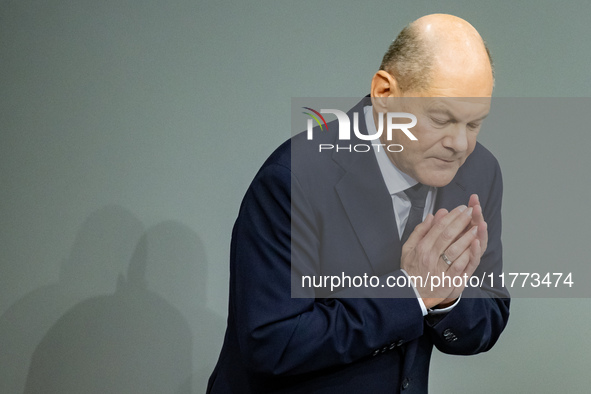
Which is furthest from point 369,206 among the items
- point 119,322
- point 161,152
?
point 119,322

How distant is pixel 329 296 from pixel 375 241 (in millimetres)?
122

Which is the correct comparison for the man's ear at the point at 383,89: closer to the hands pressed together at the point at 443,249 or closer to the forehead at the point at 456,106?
the forehead at the point at 456,106

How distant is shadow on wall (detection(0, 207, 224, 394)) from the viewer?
6.38 feet

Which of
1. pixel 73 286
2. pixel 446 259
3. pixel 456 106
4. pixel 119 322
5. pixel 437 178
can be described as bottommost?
pixel 119 322

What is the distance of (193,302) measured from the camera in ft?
6.43

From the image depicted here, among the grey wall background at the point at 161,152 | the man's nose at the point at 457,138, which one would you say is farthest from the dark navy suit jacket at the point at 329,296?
the grey wall background at the point at 161,152

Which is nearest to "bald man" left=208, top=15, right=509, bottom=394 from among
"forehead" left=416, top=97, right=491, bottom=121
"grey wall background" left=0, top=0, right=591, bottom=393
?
"forehead" left=416, top=97, right=491, bottom=121

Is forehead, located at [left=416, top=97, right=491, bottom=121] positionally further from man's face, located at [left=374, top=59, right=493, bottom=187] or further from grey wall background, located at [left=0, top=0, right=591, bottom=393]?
grey wall background, located at [left=0, top=0, right=591, bottom=393]

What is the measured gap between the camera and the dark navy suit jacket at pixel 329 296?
987 millimetres

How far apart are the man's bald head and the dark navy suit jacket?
0.13 m

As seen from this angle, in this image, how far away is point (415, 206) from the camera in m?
1.13

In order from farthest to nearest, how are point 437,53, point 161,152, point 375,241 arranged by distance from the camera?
point 161,152 → point 375,241 → point 437,53

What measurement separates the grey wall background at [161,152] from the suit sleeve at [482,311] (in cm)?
63

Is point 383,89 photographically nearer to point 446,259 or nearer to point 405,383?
point 446,259
